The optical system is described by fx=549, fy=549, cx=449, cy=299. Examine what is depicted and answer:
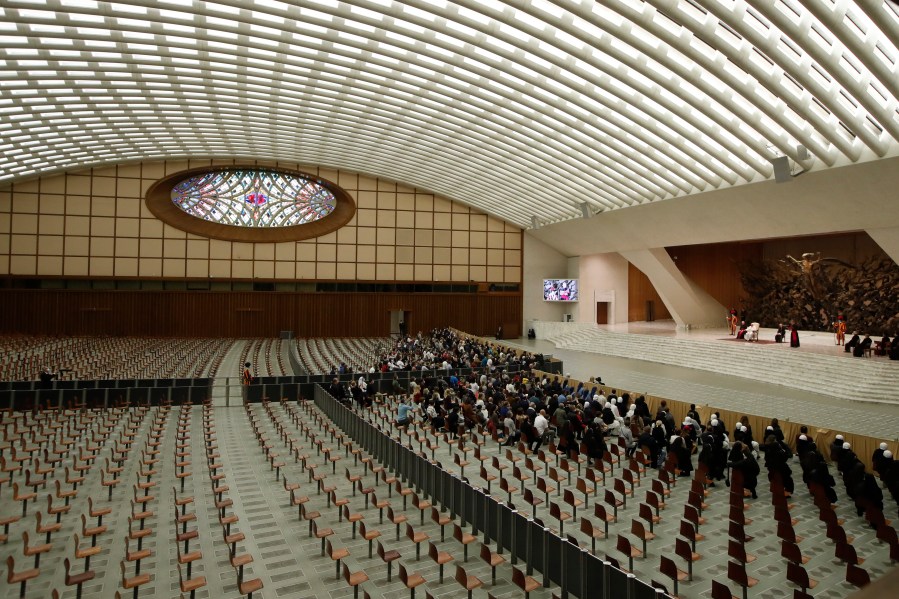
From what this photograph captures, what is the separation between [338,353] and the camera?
27766 millimetres

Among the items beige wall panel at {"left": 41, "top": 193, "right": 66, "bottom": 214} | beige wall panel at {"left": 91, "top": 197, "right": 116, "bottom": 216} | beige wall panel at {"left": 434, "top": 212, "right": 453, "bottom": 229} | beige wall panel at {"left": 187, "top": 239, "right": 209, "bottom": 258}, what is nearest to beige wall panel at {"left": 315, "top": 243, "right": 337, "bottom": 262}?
beige wall panel at {"left": 187, "top": 239, "right": 209, "bottom": 258}

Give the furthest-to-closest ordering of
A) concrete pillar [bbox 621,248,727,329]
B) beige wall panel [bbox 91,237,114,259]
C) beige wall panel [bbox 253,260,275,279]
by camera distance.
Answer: beige wall panel [bbox 253,260,275,279]
beige wall panel [bbox 91,237,114,259]
concrete pillar [bbox 621,248,727,329]

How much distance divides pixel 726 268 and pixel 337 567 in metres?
35.1

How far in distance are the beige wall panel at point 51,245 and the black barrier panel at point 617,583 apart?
36.2 meters

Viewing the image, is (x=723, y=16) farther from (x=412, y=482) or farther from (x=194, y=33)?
(x=194, y=33)

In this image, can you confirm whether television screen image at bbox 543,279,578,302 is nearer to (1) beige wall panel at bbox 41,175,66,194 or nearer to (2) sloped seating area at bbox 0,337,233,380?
(2) sloped seating area at bbox 0,337,233,380

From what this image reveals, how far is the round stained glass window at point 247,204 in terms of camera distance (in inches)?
1326

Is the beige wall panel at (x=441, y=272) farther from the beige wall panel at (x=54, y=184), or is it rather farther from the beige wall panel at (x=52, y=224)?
the beige wall panel at (x=54, y=184)

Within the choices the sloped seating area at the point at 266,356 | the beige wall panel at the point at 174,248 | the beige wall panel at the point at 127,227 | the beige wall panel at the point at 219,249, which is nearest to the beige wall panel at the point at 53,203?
the beige wall panel at the point at 127,227

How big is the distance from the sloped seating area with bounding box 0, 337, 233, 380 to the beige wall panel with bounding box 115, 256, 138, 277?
3812 mm

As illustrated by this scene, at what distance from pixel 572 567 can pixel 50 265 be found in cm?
3587

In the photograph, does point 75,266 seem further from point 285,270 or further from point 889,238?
point 889,238

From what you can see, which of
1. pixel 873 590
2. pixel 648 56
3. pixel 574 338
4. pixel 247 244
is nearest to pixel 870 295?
pixel 574 338

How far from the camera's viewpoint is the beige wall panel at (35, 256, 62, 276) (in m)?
31.5
